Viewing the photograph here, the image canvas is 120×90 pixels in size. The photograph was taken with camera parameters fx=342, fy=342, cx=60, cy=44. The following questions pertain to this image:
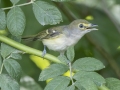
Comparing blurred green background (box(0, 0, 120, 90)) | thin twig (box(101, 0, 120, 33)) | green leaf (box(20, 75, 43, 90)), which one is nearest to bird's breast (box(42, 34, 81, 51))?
green leaf (box(20, 75, 43, 90))

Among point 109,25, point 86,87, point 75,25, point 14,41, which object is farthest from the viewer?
point 109,25

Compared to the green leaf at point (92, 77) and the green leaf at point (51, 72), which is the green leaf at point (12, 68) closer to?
the green leaf at point (51, 72)

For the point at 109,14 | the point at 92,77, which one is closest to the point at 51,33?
the point at 109,14

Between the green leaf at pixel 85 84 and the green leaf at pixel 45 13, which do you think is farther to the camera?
the green leaf at pixel 45 13

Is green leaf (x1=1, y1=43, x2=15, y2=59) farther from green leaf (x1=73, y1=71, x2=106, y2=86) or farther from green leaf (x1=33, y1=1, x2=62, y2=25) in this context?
green leaf (x1=73, y1=71, x2=106, y2=86)

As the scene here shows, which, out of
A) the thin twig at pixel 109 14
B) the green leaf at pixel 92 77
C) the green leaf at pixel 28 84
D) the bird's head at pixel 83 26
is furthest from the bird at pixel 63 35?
the green leaf at pixel 92 77

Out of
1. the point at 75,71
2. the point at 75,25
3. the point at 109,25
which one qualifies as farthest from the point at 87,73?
the point at 109,25

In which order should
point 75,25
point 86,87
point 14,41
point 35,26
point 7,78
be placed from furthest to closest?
point 35,26, point 75,25, point 14,41, point 7,78, point 86,87

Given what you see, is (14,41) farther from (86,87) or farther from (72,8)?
(72,8)
